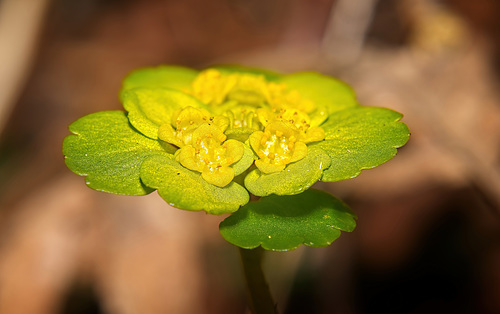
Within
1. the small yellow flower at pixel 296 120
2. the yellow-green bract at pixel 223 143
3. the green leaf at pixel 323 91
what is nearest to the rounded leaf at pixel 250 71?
the green leaf at pixel 323 91

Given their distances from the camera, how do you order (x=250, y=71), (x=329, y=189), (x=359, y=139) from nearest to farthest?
(x=359, y=139)
(x=250, y=71)
(x=329, y=189)

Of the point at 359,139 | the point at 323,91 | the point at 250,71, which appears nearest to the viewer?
the point at 359,139

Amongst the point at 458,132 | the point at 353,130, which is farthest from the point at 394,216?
the point at 353,130

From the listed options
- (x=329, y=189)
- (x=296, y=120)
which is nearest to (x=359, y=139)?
(x=296, y=120)

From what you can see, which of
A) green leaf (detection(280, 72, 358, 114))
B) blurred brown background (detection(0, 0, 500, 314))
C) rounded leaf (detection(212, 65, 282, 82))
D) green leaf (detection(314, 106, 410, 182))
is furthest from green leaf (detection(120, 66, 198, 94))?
blurred brown background (detection(0, 0, 500, 314))

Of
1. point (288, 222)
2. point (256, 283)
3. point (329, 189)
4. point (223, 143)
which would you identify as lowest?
point (329, 189)

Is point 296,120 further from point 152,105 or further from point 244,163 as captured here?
point 152,105
